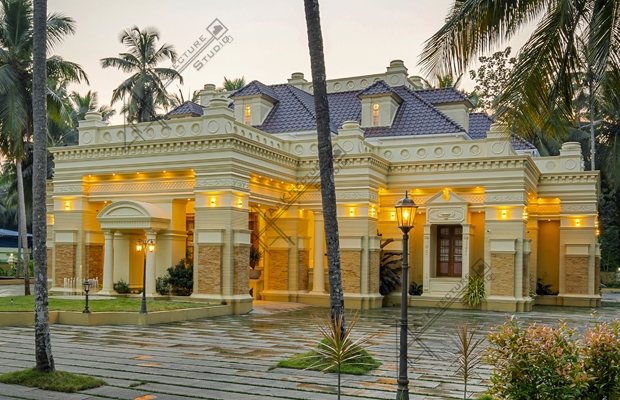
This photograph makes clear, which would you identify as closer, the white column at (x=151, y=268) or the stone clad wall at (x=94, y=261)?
the white column at (x=151, y=268)

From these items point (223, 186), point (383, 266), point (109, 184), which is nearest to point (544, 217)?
point (383, 266)

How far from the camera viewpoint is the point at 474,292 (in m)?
24.1

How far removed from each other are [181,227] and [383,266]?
307 inches

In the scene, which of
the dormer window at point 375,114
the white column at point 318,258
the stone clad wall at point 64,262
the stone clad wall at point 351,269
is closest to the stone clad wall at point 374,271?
the stone clad wall at point 351,269

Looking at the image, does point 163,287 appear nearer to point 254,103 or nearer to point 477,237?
point 254,103

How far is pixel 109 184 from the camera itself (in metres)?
23.6

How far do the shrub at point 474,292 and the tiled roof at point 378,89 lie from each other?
8.64 metres

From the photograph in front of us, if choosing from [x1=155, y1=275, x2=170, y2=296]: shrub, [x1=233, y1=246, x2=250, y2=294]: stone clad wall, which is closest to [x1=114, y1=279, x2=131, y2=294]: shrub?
[x1=155, y1=275, x2=170, y2=296]: shrub

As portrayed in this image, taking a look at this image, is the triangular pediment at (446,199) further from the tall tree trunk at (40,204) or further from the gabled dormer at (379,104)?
the tall tree trunk at (40,204)

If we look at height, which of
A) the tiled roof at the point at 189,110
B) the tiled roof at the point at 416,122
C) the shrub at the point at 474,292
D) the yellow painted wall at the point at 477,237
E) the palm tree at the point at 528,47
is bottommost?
the shrub at the point at 474,292

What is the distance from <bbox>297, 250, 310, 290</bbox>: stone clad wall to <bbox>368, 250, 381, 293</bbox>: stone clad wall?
294 cm

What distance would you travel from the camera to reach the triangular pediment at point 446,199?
24594mm

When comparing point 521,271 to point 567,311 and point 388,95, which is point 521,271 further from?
point 388,95

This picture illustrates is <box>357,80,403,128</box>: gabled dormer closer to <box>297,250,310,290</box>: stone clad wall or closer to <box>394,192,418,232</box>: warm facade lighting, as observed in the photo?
<box>297,250,310,290</box>: stone clad wall
